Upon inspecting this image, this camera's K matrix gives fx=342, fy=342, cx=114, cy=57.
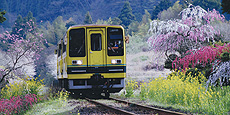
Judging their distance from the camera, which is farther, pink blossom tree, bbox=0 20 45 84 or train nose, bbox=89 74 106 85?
pink blossom tree, bbox=0 20 45 84

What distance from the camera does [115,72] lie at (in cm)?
1464

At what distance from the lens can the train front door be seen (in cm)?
1456

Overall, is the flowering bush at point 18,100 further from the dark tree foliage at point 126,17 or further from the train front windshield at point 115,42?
the dark tree foliage at point 126,17

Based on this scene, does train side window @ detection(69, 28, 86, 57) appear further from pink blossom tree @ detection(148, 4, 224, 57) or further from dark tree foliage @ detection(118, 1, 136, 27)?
dark tree foliage @ detection(118, 1, 136, 27)

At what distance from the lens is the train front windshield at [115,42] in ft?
48.3

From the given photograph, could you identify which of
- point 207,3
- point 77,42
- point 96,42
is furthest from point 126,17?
point 77,42

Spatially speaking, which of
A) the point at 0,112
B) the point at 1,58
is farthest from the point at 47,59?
the point at 0,112

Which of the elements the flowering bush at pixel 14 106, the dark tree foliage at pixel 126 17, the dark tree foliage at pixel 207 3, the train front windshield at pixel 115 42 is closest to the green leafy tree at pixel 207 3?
the dark tree foliage at pixel 207 3

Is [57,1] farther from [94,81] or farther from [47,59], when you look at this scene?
[94,81]

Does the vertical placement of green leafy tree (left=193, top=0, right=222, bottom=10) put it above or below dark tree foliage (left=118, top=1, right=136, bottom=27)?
below

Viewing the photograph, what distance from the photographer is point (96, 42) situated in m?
14.8

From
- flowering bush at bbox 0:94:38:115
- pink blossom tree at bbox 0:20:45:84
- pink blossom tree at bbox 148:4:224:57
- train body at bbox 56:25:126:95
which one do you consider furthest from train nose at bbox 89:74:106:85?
pink blossom tree at bbox 148:4:224:57

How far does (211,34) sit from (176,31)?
6.91 feet

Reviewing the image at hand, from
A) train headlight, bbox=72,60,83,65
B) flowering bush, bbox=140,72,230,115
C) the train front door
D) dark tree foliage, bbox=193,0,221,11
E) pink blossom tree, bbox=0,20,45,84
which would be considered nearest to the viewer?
flowering bush, bbox=140,72,230,115
